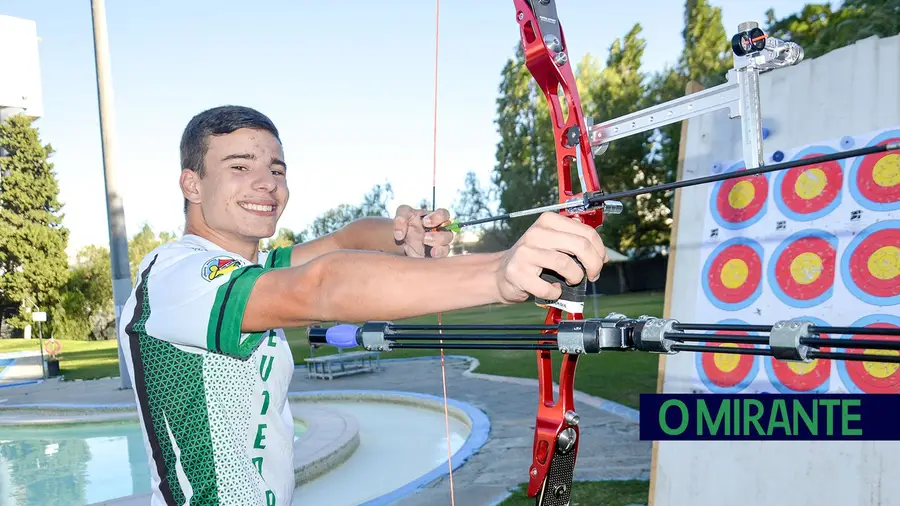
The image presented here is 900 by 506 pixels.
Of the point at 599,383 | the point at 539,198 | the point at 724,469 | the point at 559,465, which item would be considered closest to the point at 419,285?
the point at 559,465

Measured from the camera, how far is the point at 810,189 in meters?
3.54

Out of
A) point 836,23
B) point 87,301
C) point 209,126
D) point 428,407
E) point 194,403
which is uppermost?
point 836,23

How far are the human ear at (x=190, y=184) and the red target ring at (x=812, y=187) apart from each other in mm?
3043

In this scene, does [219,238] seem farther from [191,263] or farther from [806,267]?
[806,267]

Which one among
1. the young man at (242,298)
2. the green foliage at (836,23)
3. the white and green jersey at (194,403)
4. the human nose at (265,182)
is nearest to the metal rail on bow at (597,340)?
the young man at (242,298)

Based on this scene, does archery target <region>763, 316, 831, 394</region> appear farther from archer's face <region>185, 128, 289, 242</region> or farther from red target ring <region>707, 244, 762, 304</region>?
archer's face <region>185, 128, 289, 242</region>

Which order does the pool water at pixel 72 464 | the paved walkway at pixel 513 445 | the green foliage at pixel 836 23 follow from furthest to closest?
the green foliage at pixel 836 23
the pool water at pixel 72 464
the paved walkway at pixel 513 445

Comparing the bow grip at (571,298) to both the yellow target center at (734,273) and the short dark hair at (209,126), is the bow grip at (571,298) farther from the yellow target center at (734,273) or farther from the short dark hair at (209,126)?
the yellow target center at (734,273)

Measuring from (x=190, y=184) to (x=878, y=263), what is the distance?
312 cm

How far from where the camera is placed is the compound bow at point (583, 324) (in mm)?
985

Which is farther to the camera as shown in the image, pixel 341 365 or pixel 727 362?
pixel 341 365

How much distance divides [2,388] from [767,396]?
15.2 meters

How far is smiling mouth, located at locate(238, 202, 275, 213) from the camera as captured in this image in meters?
1.57

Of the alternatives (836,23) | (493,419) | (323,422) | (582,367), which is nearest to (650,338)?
(493,419)
